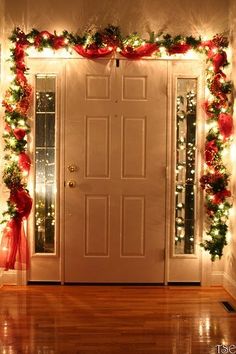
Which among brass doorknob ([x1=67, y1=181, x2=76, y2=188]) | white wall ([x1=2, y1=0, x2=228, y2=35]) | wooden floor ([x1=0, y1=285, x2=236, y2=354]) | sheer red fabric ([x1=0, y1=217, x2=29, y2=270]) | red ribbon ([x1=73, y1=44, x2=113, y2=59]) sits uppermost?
white wall ([x1=2, y1=0, x2=228, y2=35])

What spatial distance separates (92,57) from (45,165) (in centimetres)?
114

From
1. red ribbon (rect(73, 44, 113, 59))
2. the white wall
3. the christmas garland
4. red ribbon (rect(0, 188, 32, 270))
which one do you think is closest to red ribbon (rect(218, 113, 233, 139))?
the christmas garland

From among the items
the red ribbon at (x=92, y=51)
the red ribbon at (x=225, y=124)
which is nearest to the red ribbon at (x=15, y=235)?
the red ribbon at (x=92, y=51)

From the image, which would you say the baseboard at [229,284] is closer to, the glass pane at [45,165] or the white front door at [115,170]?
the white front door at [115,170]

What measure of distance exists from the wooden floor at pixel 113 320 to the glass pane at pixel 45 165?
514mm

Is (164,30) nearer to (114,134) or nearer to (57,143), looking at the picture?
(114,134)

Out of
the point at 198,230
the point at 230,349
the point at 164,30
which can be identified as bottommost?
the point at 230,349

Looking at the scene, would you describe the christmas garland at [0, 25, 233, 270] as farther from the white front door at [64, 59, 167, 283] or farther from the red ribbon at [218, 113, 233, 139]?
the white front door at [64, 59, 167, 283]

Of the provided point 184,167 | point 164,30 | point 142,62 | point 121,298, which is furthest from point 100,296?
point 164,30

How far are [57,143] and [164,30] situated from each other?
1505 millimetres

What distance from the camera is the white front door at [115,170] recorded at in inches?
187

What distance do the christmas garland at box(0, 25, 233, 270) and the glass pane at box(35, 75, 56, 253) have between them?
148mm

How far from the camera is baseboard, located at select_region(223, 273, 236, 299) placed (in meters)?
4.48

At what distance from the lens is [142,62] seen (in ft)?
15.6
